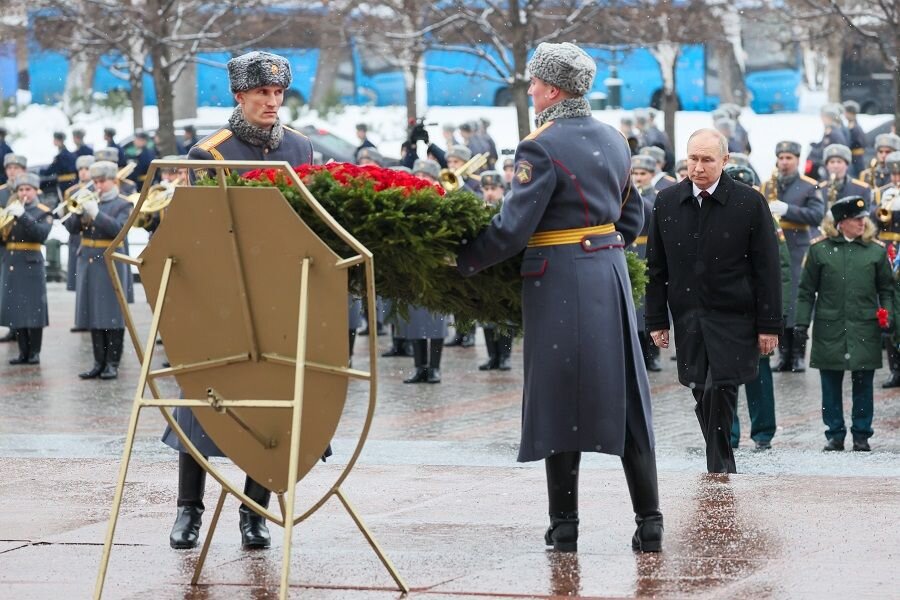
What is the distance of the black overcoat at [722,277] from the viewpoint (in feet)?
28.5

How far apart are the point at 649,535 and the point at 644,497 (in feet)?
0.50

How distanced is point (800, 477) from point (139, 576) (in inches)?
139

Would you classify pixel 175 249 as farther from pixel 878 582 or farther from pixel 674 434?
pixel 674 434

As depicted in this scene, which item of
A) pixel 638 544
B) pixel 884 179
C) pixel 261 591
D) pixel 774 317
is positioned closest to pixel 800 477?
pixel 774 317

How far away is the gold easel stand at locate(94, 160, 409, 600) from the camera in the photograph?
5.43 m

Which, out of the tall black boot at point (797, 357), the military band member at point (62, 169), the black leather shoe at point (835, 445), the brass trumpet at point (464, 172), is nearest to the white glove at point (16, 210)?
the brass trumpet at point (464, 172)

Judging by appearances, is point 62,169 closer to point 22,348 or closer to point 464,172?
point 464,172

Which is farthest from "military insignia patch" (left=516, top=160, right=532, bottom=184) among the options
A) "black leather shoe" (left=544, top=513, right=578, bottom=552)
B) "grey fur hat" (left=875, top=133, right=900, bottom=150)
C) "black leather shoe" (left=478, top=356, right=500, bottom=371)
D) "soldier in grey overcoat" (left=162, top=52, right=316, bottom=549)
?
"grey fur hat" (left=875, top=133, right=900, bottom=150)

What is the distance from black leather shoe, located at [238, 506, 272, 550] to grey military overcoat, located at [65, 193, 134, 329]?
31.7 feet

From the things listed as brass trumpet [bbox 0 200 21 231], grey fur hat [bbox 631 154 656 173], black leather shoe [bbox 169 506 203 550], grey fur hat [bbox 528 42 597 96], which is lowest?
black leather shoe [bbox 169 506 203 550]

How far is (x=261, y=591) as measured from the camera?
19.1ft

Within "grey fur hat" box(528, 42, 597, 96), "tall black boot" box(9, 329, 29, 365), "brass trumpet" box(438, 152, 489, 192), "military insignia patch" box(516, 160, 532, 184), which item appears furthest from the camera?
"brass trumpet" box(438, 152, 489, 192)

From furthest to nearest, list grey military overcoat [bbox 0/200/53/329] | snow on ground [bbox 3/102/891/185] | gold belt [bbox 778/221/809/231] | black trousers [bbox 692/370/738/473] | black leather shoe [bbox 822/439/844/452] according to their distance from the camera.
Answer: snow on ground [bbox 3/102/891/185] → grey military overcoat [bbox 0/200/53/329] → gold belt [bbox 778/221/809/231] → black leather shoe [bbox 822/439/844/452] → black trousers [bbox 692/370/738/473]

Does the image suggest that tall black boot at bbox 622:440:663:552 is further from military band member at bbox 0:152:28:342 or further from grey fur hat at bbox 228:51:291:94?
military band member at bbox 0:152:28:342
